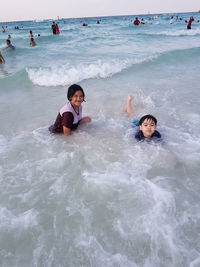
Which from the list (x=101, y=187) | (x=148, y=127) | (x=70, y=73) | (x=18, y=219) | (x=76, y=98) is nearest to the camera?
(x=18, y=219)

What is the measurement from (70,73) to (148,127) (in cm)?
620

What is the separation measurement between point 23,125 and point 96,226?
11.1ft

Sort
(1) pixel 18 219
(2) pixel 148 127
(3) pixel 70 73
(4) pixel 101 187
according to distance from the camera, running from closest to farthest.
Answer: (1) pixel 18 219 < (4) pixel 101 187 < (2) pixel 148 127 < (3) pixel 70 73

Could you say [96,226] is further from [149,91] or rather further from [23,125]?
[149,91]

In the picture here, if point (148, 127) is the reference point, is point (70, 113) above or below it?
above

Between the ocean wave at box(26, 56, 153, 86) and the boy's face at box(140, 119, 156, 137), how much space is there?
5.03 m

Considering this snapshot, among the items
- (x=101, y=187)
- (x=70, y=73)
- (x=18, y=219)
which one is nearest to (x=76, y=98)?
Answer: (x=101, y=187)

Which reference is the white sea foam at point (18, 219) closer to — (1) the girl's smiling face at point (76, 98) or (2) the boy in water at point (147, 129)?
(1) the girl's smiling face at point (76, 98)

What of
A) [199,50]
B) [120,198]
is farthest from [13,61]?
[120,198]

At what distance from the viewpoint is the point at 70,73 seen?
9656 millimetres

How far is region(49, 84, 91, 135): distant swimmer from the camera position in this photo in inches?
171

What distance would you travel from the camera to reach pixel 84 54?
14.2 metres

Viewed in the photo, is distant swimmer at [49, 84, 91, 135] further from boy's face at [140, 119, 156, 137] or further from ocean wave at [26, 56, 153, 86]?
ocean wave at [26, 56, 153, 86]

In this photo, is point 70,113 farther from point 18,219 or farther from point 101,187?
point 18,219
